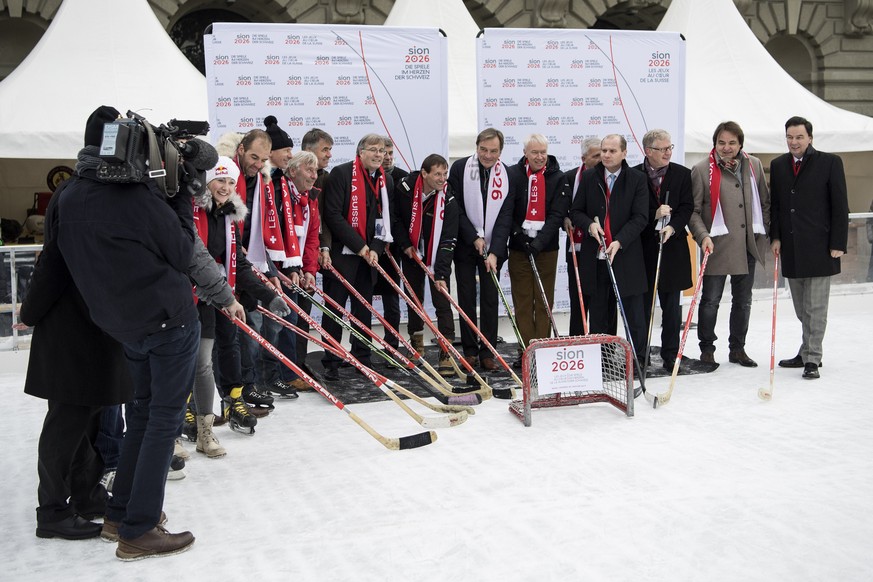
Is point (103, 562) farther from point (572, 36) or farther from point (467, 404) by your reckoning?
point (572, 36)

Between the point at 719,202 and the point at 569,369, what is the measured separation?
7.01ft

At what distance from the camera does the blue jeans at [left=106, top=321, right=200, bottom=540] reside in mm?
3367

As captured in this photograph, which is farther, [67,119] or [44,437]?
[67,119]

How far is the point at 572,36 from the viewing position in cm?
812

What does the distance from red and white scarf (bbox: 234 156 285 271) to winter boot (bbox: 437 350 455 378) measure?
1.53 meters

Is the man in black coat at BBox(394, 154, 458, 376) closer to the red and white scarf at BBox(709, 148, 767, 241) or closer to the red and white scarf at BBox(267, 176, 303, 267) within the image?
the red and white scarf at BBox(267, 176, 303, 267)

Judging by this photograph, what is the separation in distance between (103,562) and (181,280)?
109 cm

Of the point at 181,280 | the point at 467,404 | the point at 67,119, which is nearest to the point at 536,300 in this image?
the point at 467,404

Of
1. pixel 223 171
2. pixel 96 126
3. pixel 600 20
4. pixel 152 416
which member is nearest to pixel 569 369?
pixel 223 171

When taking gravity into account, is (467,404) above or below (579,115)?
below

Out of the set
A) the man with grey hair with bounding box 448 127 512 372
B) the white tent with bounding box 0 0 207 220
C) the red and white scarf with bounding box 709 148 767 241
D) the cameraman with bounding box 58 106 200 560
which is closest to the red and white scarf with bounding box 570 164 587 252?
the man with grey hair with bounding box 448 127 512 372

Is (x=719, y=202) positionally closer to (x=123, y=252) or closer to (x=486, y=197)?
(x=486, y=197)

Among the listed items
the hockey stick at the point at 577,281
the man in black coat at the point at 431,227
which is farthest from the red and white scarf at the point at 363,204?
the hockey stick at the point at 577,281

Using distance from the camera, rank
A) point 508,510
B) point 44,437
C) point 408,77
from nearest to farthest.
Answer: point 44,437, point 508,510, point 408,77
